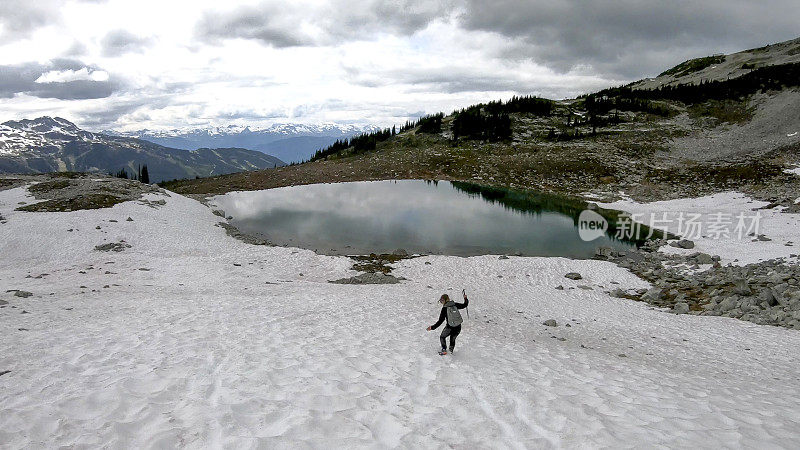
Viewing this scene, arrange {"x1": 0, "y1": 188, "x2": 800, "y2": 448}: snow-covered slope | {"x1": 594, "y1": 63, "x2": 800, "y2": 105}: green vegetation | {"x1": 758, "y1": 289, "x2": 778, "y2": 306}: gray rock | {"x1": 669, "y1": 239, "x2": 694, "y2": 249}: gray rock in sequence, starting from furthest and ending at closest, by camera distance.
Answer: {"x1": 594, "y1": 63, "x2": 800, "y2": 105}: green vegetation → {"x1": 669, "y1": 239, "x2": 694, "y2": 249}: gray rock → {"x1": 758, "y1": 289, "x2": 778, "y2": 306}: gray rock → {"x1": 0, "y1": 188, "x2": 800, "y2": 448}: snow-covered slope

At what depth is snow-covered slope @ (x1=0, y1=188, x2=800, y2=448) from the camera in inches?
255

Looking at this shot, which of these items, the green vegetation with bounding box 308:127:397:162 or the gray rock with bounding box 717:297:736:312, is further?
the green vegetation with bounding box 308:127:397:162

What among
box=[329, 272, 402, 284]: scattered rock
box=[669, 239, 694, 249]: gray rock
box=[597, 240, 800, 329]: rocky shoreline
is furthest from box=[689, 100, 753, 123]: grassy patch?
box=[329, 272, 402, 284]: scattered rock

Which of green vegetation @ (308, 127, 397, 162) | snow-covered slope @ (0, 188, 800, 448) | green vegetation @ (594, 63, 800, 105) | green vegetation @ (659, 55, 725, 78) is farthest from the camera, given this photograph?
green vegetation @ (659, 55, 725, 78)

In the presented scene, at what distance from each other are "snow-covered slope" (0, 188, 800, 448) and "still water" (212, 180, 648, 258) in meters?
11.4

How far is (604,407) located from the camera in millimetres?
8070

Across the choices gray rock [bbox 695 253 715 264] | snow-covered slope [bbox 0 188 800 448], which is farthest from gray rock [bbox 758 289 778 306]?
gray rock [bbox 695 253 715 264]

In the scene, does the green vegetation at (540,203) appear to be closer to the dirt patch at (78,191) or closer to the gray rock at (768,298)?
the gray rock at (768,298)

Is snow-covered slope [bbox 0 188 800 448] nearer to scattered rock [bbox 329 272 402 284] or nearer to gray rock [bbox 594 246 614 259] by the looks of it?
scattered rock [bbox 329 272 402 284]

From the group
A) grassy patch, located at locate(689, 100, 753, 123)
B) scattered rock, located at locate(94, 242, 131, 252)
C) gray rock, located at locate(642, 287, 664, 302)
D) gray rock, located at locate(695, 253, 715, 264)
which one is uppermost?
grassy patch, located at locate(689, 100, 753, 123)

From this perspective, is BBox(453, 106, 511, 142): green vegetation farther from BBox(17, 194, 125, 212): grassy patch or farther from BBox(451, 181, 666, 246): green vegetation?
BBox(17, 194, 125, 212): grassy patch

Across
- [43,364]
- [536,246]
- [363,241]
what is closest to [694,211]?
[536,246]

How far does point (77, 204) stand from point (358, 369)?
3540cm

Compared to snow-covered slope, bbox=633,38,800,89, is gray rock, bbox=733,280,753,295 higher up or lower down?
lower down
